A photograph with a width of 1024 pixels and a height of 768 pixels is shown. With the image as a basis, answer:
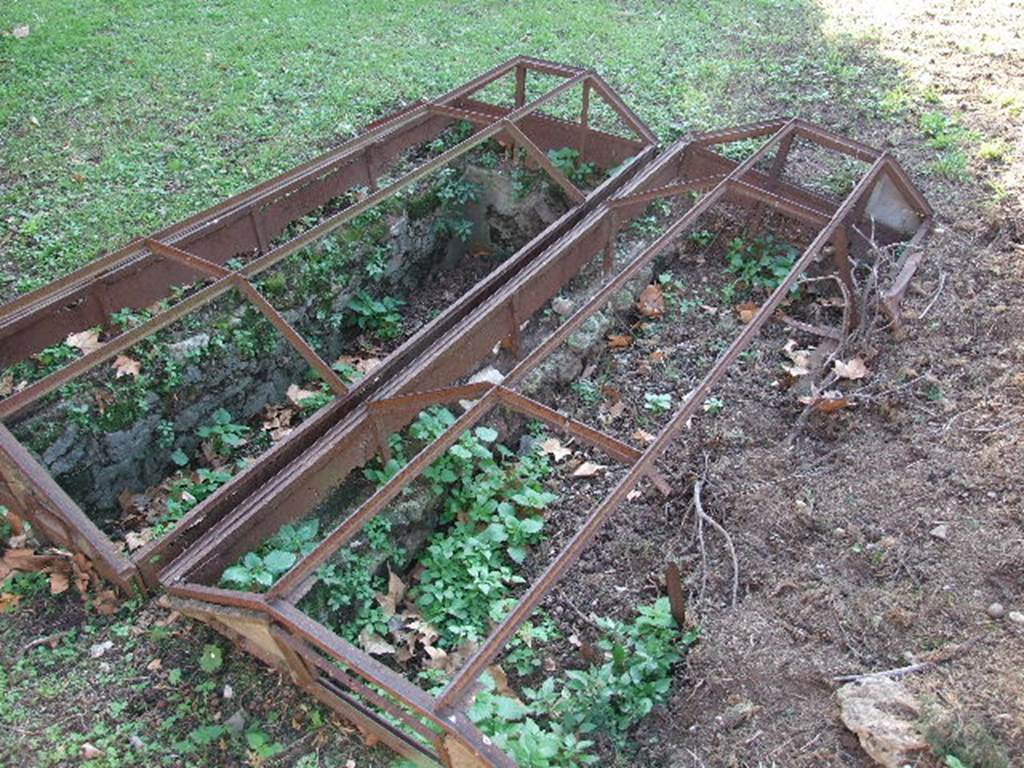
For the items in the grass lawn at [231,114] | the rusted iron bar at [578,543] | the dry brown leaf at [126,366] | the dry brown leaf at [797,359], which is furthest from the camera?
the dry brown leaf at [797,359]

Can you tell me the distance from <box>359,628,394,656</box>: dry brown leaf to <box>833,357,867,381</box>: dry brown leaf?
3224 mm

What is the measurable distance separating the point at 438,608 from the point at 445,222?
372 centimetres

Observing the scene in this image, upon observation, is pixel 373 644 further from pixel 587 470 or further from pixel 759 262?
pixel 759 262

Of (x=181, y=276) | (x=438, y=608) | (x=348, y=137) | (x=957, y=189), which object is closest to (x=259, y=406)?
(x=181, y=276)

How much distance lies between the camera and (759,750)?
3396 mm

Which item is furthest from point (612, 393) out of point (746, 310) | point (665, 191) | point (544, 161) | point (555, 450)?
point (544, 161)

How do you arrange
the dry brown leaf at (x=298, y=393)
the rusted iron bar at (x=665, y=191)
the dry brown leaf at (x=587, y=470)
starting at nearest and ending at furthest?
the dry brown leaf at (x=587, y=470), the dry brown leaf at (x=298, y=393), the rusted iron bar at (x=665, y=191)

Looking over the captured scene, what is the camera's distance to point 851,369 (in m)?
5.29

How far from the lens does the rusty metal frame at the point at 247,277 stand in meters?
3.95

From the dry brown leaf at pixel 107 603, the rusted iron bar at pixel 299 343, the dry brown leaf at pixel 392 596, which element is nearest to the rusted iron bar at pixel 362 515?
the dry brown leaf at pixel 392 596

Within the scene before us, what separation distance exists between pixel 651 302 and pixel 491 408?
2.22 metres

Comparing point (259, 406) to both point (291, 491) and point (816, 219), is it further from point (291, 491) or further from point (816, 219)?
point (816, 219)

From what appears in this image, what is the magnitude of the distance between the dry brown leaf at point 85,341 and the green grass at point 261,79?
0.73 m

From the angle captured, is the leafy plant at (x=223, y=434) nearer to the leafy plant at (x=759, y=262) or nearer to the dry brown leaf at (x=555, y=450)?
the dry brown leaf at (x=555, y=450)
